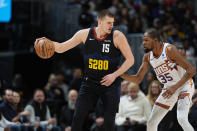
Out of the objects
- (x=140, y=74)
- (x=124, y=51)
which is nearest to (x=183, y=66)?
(x=140, y=74)

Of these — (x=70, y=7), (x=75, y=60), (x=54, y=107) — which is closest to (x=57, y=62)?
(x=75, y=60)

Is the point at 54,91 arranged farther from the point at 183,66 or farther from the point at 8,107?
the point at 183,66

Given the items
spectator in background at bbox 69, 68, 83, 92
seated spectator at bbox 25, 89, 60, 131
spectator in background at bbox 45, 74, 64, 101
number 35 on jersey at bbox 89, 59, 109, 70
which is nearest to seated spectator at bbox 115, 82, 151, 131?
seated spectator at bbox 25, 89, 60, 131

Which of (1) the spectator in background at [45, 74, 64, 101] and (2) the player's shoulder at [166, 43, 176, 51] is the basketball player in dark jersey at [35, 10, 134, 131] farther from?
(1) the spectator in background at [45, 74, 64, 101]

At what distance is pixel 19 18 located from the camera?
49.0 feet

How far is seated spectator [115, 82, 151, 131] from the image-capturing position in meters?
9.43

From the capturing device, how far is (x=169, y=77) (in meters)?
6.83

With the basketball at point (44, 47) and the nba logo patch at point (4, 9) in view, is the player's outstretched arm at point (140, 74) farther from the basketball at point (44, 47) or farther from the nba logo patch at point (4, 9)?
the nba logo patch at point (4, 9)

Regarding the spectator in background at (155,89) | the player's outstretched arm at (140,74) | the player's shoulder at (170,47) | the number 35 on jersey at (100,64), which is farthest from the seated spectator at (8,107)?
the player's shoulder at (170,47)

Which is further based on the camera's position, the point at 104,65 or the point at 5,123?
the point at 5,123

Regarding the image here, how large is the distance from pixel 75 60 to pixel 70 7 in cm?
179

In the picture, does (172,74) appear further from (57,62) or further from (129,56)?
(57,62)

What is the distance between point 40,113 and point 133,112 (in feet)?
6.77

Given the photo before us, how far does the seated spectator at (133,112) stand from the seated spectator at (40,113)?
144 cm
